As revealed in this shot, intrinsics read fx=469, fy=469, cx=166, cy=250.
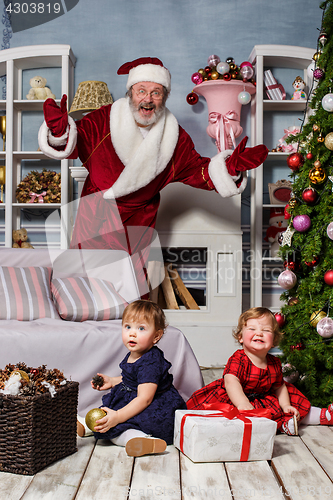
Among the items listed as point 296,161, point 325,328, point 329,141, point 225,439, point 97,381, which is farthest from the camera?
point 296,161

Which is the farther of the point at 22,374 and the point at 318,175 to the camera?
the point at 318,175

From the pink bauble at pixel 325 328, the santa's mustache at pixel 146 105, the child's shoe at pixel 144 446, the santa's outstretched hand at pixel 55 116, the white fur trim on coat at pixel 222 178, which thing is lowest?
the child's shoe at pixel 144 446

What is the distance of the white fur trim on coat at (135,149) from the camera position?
2758 mm

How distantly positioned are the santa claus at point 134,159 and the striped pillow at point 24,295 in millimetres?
900

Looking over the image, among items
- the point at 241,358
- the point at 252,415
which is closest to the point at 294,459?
the point at 252,415

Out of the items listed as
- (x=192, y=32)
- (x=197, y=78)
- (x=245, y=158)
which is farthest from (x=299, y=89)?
(x=245, y=158)

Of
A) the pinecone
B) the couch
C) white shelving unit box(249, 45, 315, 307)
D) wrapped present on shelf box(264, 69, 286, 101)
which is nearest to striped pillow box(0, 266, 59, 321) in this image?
the couch

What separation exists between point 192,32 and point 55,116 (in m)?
1.71

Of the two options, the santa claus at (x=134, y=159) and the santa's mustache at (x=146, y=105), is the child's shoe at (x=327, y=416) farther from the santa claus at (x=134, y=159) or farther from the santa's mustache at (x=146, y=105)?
the santa's mustache at (x=146, y=105)

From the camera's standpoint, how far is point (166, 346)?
186 centimetres

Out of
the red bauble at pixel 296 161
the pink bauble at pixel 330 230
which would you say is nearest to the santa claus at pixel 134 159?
the red bauble at pixel 296 161

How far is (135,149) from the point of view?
9.19 feet

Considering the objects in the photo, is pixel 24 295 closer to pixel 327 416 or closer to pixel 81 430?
pixel 81 430

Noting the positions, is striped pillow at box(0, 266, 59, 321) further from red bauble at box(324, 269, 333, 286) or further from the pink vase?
the pink vase
